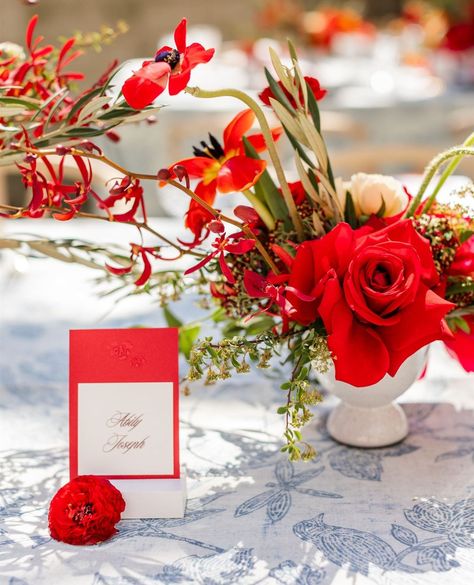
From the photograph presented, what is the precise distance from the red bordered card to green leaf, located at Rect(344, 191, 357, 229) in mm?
223

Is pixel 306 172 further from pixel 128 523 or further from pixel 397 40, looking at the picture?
pixel 397 40

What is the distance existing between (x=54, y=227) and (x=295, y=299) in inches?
42.6

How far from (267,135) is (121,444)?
33cm

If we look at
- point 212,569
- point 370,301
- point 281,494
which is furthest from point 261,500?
point 370,301

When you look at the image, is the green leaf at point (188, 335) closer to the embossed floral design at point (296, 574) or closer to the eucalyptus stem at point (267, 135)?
the eucalyptus stem at point (267, 135)

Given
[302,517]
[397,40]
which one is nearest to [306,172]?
[302,517]

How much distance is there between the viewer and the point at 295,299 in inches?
28.7

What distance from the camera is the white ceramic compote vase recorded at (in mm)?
844

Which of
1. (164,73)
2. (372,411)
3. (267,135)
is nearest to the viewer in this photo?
(164,73)

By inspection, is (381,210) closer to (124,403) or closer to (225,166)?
(225,166)

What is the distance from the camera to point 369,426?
0.89 m

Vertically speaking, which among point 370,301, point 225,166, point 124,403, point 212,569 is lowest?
point 212,569

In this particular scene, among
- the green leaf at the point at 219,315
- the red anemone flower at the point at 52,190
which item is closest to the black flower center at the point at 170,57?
the red anemone flower at the point at 52,190

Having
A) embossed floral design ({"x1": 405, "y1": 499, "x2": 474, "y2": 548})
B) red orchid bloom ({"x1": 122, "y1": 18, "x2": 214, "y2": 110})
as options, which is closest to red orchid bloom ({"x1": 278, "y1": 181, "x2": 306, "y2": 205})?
red orchid bloom ({"x1": 122, "y1": 18, "x2": 214, "y2": 110})
